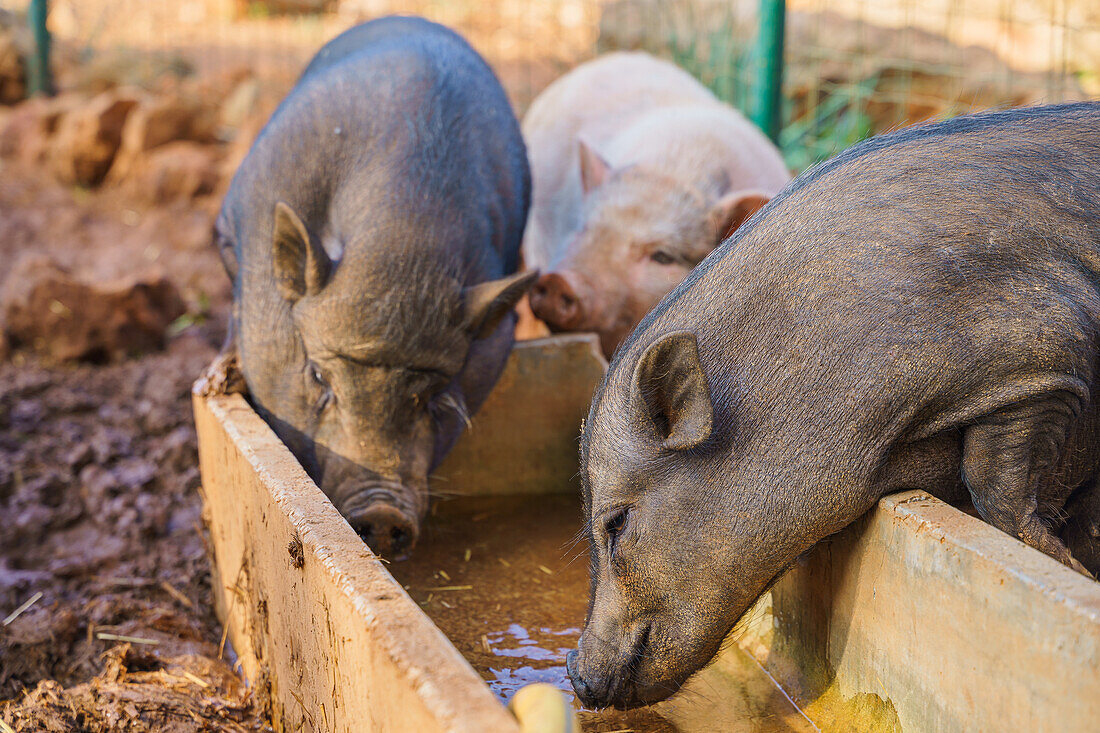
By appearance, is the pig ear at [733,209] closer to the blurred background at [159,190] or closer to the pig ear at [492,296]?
the blurred background at [159,190]

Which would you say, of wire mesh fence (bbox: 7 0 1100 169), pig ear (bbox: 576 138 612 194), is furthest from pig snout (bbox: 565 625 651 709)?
wire mesh fence (bbox: 7 0 1100 169)

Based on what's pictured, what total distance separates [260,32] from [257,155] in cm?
873

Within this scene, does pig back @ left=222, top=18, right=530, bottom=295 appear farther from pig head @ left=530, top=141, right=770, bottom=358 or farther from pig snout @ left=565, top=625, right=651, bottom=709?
pig snout @ left=565, top=625, right=651, bottom=709

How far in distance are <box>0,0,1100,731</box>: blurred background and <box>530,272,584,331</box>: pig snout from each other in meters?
1.62

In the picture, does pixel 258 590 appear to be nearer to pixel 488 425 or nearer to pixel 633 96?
pixel 488 425

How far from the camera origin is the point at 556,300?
187 inches

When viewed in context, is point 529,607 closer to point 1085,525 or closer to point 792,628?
point 792,628

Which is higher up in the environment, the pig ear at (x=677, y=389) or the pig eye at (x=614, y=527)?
the pig ear at (x=677, y=389)

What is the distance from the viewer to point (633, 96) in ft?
20.6

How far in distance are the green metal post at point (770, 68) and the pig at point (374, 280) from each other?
2718mm

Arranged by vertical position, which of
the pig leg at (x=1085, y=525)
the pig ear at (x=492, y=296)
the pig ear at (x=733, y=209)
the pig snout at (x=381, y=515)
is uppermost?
the pig ear at (x=492, y=296)

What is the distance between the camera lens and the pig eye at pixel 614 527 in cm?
264

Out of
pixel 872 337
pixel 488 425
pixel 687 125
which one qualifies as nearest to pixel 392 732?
pixel 872 337

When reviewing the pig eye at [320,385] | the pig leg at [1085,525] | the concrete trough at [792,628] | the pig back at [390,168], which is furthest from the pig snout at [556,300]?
the pig leg at [1085,525]
